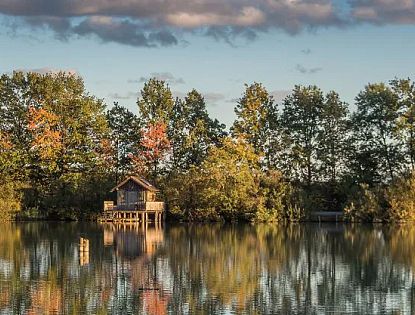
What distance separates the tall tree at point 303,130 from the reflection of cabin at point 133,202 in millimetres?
12965

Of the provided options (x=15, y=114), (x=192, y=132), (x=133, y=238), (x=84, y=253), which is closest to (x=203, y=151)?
(x=192, y=132)

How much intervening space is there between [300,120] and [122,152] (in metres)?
17.4

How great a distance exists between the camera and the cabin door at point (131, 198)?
240 feet

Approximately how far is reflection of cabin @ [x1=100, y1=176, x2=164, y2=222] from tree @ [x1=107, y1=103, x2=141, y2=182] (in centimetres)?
539

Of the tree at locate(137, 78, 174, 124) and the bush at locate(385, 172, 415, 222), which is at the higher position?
the tree at locate(137, 78, 174, 124)

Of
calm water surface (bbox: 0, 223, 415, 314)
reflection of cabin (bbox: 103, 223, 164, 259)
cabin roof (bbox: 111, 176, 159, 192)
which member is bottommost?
calm water surface (bbox: 0, 223, 415, 314)

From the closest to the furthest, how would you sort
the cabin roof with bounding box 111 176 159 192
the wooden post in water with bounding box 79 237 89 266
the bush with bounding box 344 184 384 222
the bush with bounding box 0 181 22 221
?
the wooden post in water with bounding box 79 237 89 266, the bush with bounding box 344 184 384 222, the cabin roof with bounding box 111 176 159 192, the bush with bounding box 0 181 22 221

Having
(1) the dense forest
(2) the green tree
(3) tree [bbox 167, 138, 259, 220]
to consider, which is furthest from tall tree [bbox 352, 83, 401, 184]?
(2) the green tree

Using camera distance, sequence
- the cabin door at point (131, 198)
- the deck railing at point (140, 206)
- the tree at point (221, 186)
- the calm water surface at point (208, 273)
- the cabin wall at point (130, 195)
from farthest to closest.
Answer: the cabin door at point (131, 198) → the cabin wall at point (130, 195) → the deck railing at point (140, 206) → the tree at point (221, 186) → the calm water surface at point (208, 273)

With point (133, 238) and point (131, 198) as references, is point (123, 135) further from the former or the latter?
point (133, 238)

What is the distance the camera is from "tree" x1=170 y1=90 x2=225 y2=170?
79.6 metres

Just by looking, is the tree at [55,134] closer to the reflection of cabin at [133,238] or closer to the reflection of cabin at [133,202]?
the reflection of cabin at [133,202]

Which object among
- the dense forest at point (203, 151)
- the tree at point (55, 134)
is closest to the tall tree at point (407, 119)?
the dense forest at point (203, 151)

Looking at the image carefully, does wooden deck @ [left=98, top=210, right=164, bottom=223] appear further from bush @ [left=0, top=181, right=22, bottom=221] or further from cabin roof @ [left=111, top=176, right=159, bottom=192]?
bush @ [left=0, top=181, right=22, bottom=221]
